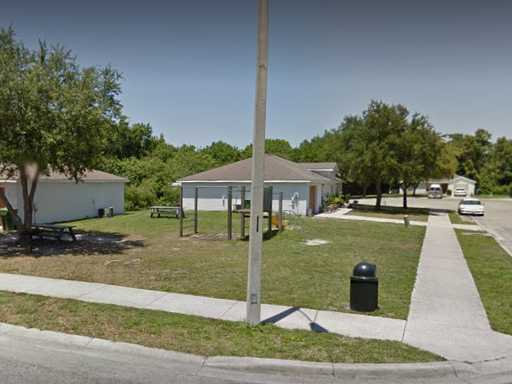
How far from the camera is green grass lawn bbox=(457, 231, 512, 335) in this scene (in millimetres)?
6270

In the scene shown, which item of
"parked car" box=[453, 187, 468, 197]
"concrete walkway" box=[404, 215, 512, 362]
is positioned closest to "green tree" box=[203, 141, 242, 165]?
"parked car" box=[453, 187, 468, 197]

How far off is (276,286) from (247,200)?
17982 millimetres

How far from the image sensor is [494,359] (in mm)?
4660

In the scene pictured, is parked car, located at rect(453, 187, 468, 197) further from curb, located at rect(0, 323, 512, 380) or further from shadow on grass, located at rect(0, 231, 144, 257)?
curb, located at rect(0, 323, 512, 380)

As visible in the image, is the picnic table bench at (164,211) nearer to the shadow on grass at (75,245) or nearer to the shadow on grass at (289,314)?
the shadow on grass at (75,245)

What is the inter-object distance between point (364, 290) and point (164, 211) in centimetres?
1983

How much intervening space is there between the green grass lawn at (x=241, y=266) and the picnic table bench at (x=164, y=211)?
7153 millimetres

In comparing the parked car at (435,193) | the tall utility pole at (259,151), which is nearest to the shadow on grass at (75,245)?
the tall utility pole at (259,151)

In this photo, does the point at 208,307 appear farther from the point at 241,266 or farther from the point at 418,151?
the point at 418,151

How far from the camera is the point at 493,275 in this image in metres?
9.29

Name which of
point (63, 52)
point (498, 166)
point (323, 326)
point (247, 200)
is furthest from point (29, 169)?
point (498, 166)

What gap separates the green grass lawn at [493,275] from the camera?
20.6 feet

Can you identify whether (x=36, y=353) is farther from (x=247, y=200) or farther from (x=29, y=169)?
(x=247, y=200)

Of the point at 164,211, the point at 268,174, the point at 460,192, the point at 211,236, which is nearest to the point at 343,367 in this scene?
the point at 211,236
